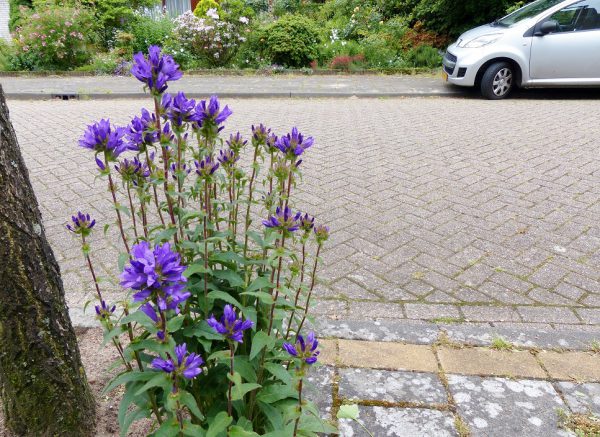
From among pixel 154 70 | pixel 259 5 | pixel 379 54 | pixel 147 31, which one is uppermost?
pixel 259 5

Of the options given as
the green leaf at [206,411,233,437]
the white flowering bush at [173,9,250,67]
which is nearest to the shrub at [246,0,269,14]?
the white flowering bush at [173,9,250,67]

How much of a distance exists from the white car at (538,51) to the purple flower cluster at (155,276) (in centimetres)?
976

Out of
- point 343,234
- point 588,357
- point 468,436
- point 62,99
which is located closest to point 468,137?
point 343,234

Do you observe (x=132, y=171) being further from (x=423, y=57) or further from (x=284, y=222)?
(x=423, y=57)

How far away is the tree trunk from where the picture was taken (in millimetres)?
1770

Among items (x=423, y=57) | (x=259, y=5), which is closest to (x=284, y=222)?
(x=423, y=57)

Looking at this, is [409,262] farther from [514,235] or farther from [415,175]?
[415,175]

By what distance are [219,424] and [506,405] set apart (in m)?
1.35

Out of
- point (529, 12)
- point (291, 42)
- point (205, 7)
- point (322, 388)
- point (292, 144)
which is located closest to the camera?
point (292, 144)

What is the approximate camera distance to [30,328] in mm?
1880

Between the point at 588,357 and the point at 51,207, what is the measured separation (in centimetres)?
460

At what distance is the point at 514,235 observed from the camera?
4383mm

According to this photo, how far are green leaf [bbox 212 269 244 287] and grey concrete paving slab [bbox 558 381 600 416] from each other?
1583 mm

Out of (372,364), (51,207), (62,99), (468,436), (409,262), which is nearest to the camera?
(468,436)
